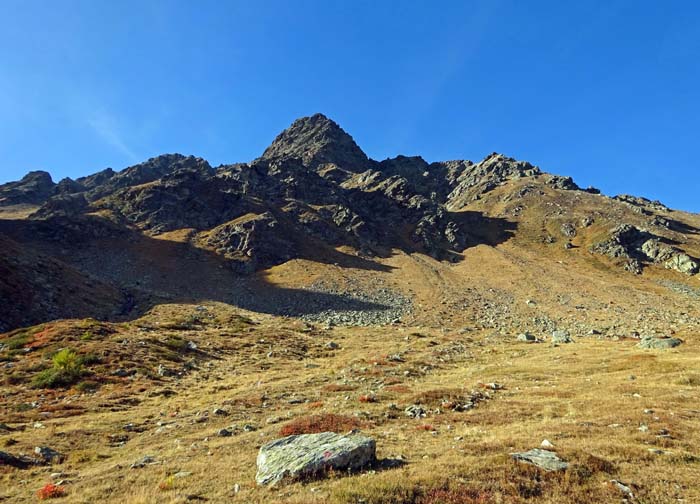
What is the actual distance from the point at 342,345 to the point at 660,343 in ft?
105

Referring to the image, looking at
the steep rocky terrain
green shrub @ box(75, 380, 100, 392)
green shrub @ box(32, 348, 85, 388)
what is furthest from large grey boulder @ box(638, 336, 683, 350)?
green shrub @ box(32, 348, 85, 388)

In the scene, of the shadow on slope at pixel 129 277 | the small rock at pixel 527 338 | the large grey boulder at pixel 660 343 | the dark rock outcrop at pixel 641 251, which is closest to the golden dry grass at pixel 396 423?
the large grey boulder at pixel 660 343

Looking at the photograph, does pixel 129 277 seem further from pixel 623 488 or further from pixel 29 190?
pixel 29 190

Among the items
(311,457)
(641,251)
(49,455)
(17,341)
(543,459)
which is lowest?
(49,455)

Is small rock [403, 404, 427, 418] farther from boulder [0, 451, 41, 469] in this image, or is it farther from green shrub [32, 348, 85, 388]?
green shrub [32, 348, 85, 388]

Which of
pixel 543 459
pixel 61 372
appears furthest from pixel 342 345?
pixel 543 459

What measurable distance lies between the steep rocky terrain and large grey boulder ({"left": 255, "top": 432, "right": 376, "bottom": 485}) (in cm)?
74

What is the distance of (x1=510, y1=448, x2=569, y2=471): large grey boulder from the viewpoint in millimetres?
11058

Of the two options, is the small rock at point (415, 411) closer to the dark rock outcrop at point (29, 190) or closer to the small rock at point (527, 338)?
the small rock at point (527, 338)

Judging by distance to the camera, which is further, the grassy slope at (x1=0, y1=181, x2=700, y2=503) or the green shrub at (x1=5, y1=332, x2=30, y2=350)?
the green shrub at (x1=5, y1=332, x2=30, y2=350)

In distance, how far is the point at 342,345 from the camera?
44406 millimetres

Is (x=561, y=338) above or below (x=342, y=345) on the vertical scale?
above

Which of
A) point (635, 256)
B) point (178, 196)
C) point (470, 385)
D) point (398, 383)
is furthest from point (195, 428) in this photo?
point (635, 256)

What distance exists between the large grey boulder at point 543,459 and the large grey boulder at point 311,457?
4557mm
